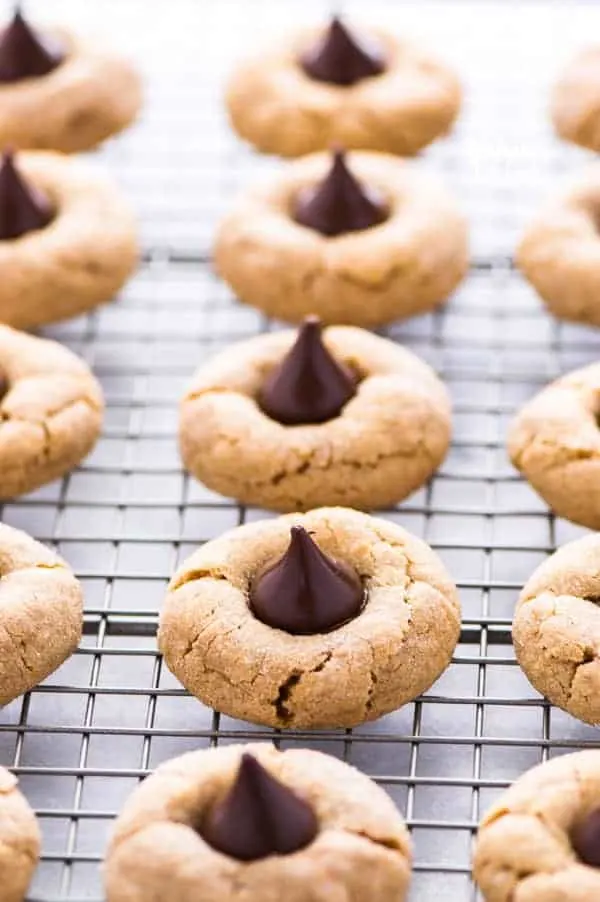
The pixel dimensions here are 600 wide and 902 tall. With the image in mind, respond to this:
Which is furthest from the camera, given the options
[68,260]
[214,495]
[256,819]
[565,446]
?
[68,260]

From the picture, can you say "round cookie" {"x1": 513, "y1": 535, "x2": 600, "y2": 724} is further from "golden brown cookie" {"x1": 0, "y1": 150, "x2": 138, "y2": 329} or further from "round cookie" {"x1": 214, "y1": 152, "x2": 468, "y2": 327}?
"golden brown cookie" {"x1": 0, "y1": 150, "x2": 138, "y2": 329}

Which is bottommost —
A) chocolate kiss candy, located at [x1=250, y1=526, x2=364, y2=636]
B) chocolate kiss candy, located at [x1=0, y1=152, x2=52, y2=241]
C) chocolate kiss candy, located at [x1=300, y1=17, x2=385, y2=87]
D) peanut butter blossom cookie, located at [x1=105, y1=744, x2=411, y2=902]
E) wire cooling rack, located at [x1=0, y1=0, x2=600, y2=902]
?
wire cooling rack, located at [x1=0, y1=0, x2=600, y2=902]

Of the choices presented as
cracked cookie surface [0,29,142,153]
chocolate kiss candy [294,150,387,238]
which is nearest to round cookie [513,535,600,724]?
chocolate kiss candy [294,150,387,238]

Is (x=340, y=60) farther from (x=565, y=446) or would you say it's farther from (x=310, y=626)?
(x=310, y=626)

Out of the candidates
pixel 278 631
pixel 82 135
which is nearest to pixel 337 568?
pixel 278 631

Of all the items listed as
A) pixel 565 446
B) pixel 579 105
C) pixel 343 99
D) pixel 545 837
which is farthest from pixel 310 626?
pixel 579 105

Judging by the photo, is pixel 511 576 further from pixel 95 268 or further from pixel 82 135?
pixel 82 135
